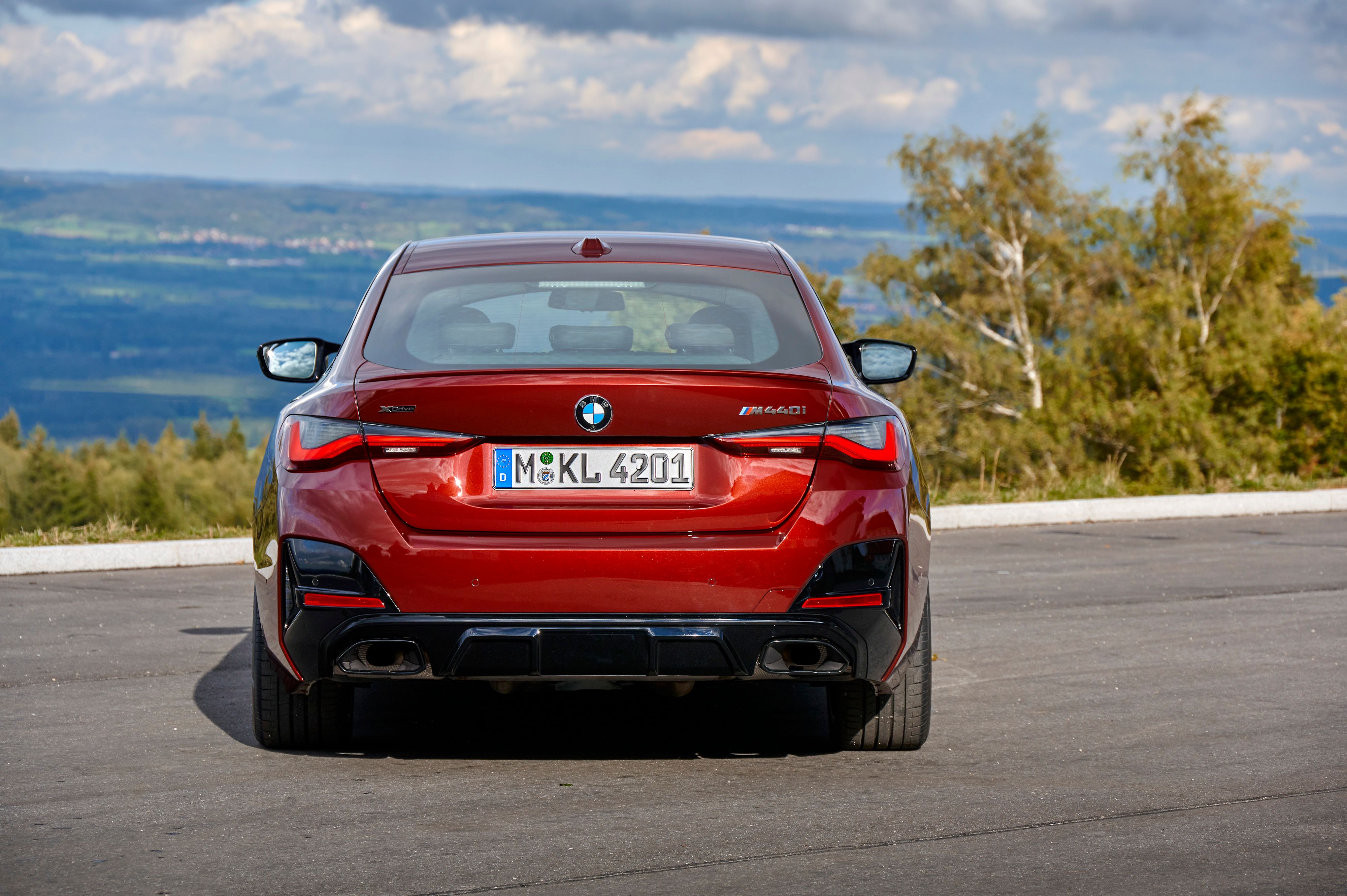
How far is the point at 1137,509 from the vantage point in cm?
1302

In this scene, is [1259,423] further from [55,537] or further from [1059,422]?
[55,537]

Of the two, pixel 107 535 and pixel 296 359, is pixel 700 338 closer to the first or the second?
pixel 296 359

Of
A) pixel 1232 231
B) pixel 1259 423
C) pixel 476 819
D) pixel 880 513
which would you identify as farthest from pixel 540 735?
pixel 1232 231

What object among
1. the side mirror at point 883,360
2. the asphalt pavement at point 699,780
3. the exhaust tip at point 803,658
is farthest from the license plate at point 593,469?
the side mirror at point 883,360

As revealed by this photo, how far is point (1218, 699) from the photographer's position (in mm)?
5820

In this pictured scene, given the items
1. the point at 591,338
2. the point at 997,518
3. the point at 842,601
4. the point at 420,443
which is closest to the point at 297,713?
the point at 420,443

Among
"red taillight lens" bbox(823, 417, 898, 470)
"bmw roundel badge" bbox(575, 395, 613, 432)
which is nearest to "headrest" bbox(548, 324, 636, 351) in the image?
"bmw roundel badge" bbox(575, 395, 613, 432)

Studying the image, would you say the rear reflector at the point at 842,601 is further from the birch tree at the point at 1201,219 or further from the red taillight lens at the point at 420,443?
the birch tree at the point at 1201,219

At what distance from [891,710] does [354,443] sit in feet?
6.19

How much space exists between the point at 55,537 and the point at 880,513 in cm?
773

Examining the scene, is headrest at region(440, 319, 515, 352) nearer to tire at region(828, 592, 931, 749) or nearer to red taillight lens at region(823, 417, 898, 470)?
red taillight lens at region(823, 417, 898, 470)

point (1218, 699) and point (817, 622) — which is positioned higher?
point (817, 622)

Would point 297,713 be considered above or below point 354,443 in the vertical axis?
below

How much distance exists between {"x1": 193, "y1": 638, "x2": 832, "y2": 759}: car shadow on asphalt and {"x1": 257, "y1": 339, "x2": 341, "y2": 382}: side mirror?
1159 millimetres
